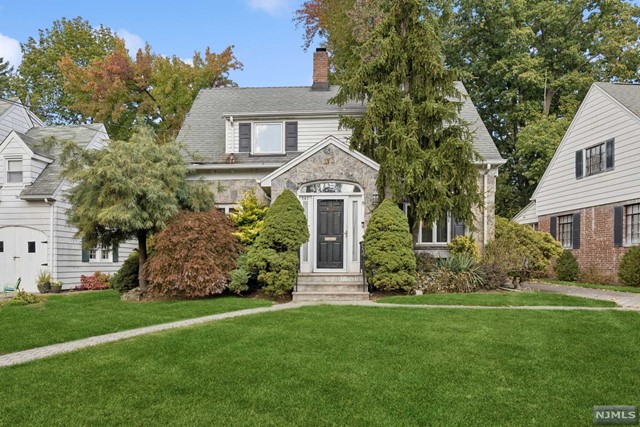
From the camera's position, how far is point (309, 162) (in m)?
12.8

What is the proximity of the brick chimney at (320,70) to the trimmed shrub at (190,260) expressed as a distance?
29.4 feet

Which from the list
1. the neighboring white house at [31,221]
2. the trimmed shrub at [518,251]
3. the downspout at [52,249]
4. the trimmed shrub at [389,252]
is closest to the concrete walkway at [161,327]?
the trimmed shrub at [389,252]

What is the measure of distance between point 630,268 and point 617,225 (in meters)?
2.00

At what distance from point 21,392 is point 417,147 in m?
10.0

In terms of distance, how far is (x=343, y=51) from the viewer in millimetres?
26016

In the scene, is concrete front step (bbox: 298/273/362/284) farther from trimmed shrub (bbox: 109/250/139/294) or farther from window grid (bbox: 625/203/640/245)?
window grid (bbox: 625/203/640/245)

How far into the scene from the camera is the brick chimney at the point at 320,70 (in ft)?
60.3

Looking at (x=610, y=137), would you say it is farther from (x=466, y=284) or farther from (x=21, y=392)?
(x=21, y=392)

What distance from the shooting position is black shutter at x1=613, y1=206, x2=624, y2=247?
604 inches

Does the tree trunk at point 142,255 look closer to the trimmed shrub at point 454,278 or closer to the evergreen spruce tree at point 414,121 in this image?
the evergreen spruce tree at point 414,121

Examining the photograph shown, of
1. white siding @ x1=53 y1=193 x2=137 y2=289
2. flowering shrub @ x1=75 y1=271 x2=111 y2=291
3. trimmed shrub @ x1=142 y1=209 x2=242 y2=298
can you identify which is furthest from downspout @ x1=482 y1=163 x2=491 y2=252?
white siding @ x1=53 y1=193 x2=137 y2=289

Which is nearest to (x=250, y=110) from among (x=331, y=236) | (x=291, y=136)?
(x=291, y=136)

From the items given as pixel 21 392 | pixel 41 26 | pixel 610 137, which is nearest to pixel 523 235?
pixel 610 137

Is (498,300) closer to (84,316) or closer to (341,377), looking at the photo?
(341,377)
